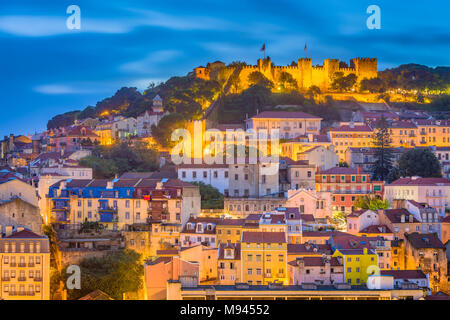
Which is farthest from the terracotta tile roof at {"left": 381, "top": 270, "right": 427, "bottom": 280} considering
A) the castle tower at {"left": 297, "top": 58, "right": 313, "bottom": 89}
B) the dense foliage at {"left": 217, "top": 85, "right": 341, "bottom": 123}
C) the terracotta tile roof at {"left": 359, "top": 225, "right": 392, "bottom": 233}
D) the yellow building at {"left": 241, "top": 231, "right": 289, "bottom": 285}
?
the castle tower at {"left": 297, "top": 58, "right": 313, "bottom": 89}

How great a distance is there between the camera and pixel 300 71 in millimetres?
58656

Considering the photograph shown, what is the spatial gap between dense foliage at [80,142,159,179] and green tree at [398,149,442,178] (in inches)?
639

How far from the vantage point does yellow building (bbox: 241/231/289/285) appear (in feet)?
81.6

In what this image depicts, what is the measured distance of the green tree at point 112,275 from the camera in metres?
25.2

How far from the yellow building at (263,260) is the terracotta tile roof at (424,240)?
6.10m

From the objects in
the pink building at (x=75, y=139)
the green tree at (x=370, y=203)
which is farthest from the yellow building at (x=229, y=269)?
the pink building at (x=75, y=139)

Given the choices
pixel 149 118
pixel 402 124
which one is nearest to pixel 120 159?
pixel 149 118

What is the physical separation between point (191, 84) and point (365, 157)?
1837 centimetres

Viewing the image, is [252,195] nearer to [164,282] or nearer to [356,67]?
[164,282]

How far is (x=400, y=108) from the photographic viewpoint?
56.5m

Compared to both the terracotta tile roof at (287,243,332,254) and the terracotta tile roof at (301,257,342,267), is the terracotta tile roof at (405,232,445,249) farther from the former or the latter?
the terracotta tile roof at (301,257,342,267)

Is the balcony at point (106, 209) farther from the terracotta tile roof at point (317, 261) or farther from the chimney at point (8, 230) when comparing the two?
the terracotta tile roof at point (317, 261)

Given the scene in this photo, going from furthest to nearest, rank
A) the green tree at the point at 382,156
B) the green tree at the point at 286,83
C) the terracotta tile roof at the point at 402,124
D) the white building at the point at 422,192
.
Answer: the green tree at the point at 286,83
the terracotta tile roof at the point at 402,124
the green tree at the point at 382,156
the white building at the point at 422,192
